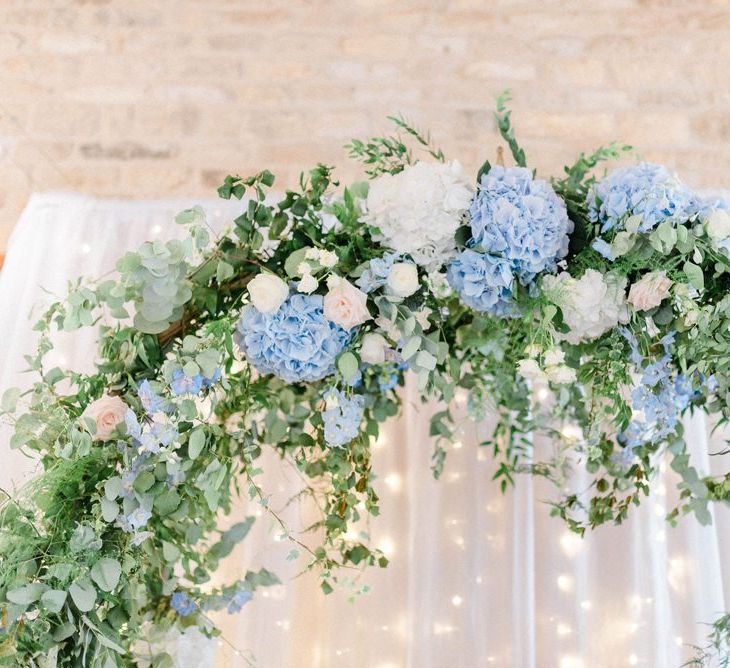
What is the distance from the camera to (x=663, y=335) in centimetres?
133

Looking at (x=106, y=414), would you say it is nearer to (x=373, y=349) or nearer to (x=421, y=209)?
(x=373, y=349)

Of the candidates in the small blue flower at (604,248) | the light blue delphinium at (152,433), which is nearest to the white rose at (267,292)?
the light blue delphinium at (152,433)

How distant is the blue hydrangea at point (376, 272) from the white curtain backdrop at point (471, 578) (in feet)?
2.52

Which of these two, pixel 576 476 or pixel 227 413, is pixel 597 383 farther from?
pixel 227 413

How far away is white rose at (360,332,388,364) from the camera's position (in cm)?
130

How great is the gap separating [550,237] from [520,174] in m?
0.12

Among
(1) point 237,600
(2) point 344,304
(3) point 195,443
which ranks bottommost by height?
(1) point 237,600

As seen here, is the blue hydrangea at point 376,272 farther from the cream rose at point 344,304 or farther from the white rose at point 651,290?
the white rose at point 651,290

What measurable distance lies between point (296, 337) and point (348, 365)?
98mm

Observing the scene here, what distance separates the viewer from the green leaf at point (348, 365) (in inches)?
50.4

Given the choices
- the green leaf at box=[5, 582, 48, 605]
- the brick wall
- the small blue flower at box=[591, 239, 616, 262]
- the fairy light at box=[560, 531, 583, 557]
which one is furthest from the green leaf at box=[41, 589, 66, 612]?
the brick wall

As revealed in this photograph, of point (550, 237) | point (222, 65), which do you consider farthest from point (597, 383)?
point (222, 65)

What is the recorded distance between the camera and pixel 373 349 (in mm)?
1304

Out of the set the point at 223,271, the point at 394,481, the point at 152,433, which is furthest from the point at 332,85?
the point at 152,433
